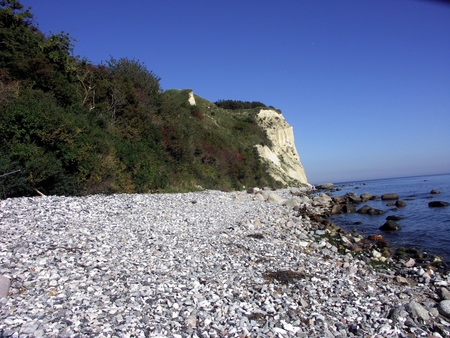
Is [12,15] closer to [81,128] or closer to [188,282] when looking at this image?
[81,128]

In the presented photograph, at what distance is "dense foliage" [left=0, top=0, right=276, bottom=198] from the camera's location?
12930 mm

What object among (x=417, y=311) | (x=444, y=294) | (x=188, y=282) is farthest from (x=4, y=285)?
(x=444, y=294)

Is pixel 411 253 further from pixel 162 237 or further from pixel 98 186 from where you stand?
pixel 98 186

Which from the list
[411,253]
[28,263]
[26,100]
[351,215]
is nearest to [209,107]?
[351,215]

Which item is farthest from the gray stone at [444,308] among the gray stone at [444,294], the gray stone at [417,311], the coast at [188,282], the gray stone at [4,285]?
the gray stone at [4,285]

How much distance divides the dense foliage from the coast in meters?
2.41

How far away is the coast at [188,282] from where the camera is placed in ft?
15.6

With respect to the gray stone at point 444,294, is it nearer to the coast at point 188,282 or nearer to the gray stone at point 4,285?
the coast at point 188,282

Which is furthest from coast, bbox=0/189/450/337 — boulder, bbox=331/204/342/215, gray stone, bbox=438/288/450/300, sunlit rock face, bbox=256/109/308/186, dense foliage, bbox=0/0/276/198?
sunlit rock face, bbox=256/109/308/186

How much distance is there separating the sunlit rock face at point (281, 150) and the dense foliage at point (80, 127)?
25.6m

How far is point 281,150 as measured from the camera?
66312 mm

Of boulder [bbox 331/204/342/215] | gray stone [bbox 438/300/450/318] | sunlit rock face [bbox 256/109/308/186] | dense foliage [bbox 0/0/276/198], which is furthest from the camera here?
sunlit rock face [bbox 256/109/308/186]

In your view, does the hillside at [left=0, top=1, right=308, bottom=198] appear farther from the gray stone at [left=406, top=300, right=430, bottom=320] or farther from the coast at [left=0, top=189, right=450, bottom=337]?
the gray stone at [left=406, top=300, right=430, bottom=320]

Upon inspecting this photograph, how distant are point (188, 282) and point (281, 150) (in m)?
61.8
